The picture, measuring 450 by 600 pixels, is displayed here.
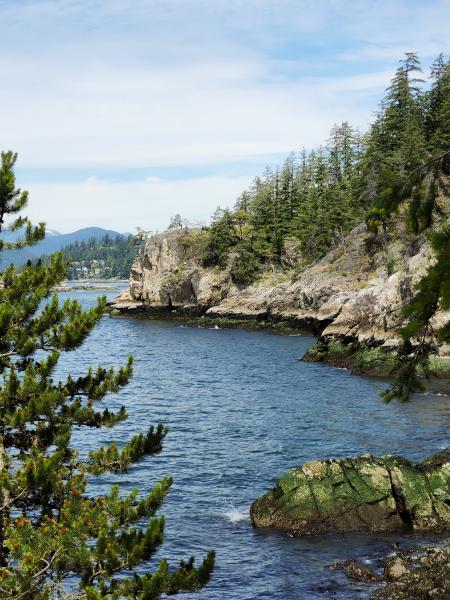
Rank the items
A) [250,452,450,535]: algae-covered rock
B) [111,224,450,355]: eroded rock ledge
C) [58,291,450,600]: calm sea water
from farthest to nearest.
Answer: [111,224,450,355]: eroded rock ledge → [250,452,450,535]: algae-covered rock → [58,291,450,600]: calm sea water

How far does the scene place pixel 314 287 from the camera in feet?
268

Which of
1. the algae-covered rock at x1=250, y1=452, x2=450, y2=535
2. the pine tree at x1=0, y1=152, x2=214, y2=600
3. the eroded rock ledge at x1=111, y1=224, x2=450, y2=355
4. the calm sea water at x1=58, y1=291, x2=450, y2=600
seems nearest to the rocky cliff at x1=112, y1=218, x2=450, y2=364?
the eroded rock ledge at x1=111, y1=224, x2=450, y2=355

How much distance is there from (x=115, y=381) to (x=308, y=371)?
40889 millimetres

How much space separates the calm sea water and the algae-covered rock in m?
0.70

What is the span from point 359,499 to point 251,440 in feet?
39.9

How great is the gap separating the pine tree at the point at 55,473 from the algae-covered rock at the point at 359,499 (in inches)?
395

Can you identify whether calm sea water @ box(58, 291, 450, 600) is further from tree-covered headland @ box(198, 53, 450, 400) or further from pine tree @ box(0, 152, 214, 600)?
tree-covered headland @ box(198, 53, 450, 400)

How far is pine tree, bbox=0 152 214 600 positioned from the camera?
10773 millimetres

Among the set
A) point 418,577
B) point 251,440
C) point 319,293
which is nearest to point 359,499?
point 418,577

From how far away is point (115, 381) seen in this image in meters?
15.6

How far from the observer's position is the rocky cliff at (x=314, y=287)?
5528cm

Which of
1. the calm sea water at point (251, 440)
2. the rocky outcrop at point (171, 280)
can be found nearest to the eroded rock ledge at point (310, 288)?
the rocky outcrop at point (171, 280)

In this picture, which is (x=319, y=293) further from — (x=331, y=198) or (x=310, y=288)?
(x=331, y=198)

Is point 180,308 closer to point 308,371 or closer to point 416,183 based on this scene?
point 308,371
